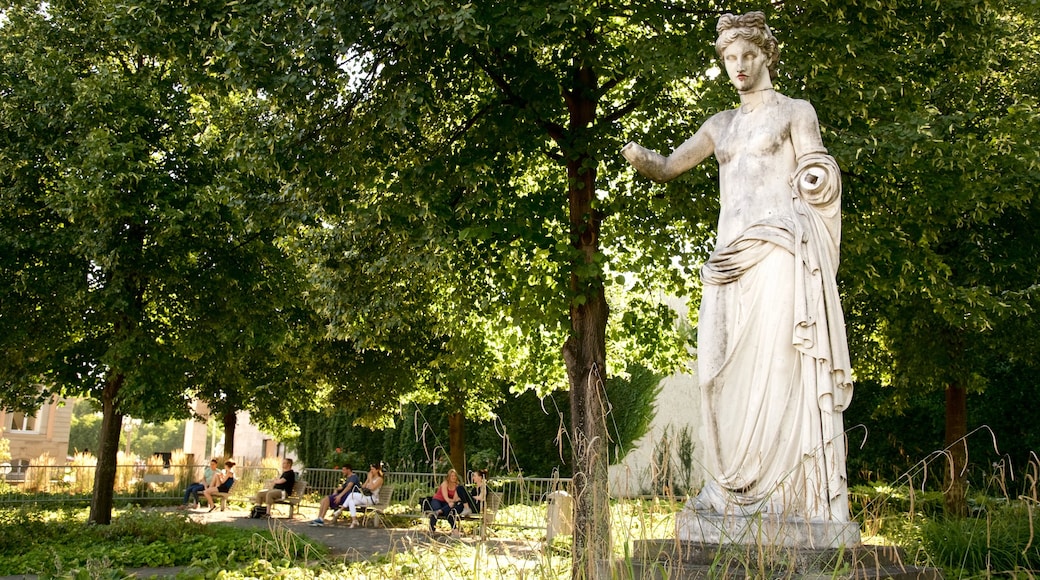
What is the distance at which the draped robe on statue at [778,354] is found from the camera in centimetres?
456

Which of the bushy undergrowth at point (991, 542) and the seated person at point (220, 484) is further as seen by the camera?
the seated person at point (220, 484)

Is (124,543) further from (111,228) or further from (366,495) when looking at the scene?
(366,495)

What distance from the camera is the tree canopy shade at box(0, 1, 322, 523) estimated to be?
1323cm

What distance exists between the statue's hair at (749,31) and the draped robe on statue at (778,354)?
72cm

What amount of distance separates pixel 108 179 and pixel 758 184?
34.7 ft

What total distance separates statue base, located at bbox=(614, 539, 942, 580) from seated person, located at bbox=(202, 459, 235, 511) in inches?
759

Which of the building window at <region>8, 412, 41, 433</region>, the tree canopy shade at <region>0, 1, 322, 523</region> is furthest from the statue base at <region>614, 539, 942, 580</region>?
the building window at <region>8, 412, 41, 433</region>

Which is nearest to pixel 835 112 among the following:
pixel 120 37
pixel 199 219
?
pixel 120 37

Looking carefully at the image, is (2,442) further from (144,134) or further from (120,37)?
(120,37)

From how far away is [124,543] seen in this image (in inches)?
493

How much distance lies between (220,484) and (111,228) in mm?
10339

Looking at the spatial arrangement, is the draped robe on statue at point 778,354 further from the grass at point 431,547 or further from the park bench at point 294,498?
the park bench at point 294,498

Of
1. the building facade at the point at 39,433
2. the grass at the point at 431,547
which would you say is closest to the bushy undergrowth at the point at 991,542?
the grass at the point at 431,547

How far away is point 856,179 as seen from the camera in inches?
422
